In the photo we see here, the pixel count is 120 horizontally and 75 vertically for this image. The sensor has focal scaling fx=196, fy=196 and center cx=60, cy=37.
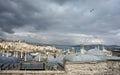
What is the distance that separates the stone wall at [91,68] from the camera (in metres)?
23.5

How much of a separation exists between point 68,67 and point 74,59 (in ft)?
5.62

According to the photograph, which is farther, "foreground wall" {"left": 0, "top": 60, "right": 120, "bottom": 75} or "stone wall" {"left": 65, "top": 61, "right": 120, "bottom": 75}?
"stone wall" {"left": 65, "top": 61, "right": 120, "bottom": 75}

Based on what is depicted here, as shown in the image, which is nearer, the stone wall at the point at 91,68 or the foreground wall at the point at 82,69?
the foreground wall at the point at 82,69

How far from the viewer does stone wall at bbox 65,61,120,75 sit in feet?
77.1

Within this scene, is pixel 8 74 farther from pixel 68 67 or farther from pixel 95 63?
pixel 95 63

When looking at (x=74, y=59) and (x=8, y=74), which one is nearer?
(x=8, y=74)

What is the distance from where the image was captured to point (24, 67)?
25.8 m

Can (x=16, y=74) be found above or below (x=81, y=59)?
below

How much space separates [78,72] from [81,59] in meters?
2.07

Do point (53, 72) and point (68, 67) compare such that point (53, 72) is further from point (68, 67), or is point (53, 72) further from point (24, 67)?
point (24, 67)

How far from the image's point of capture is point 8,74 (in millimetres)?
22875

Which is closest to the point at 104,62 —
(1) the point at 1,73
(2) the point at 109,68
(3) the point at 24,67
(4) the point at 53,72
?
(2) the point at 109,68

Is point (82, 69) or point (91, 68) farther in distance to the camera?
point (91, 68)

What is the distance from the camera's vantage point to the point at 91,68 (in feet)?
78.2
